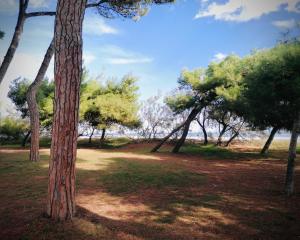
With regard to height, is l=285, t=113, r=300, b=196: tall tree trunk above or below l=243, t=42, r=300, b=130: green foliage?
below

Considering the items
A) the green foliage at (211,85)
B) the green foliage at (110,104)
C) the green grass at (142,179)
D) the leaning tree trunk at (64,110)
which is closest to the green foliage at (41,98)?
the green foliage at (110,104)

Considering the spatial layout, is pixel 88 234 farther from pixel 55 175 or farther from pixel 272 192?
pixel 272 192

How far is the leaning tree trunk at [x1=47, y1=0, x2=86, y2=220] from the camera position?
184 inches

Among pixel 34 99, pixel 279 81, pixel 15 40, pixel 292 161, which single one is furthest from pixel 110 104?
pixel 292 161

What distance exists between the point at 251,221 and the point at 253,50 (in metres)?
14.5

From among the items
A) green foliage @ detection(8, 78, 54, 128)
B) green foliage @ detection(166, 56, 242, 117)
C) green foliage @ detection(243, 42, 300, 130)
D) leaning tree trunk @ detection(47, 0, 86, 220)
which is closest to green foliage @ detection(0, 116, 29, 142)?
green foliage @ detection(8, 78, 54, 128)

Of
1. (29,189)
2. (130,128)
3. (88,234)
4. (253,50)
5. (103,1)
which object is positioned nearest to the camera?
(88,234)

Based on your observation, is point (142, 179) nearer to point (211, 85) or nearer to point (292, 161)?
point (292, 161)

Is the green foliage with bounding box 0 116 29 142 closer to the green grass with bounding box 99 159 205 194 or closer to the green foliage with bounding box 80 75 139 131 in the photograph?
the green foliage with bounding box 80 75 139 131

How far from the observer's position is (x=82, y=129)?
31.1 m

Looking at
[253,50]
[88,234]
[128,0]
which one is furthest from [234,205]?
[253,50]

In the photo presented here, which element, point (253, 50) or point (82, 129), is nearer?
point (253, 50)

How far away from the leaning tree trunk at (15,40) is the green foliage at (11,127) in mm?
24727

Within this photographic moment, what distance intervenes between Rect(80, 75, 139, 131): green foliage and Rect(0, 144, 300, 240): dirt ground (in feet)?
56.2
